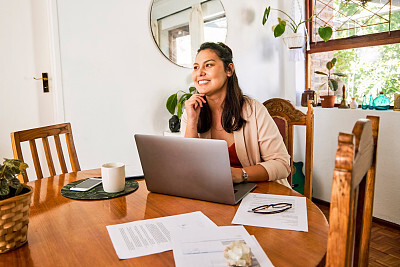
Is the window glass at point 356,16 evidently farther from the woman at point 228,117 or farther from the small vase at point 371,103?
the woman at point 228,117

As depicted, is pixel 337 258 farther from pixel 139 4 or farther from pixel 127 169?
pixel 139 4

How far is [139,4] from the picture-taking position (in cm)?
271

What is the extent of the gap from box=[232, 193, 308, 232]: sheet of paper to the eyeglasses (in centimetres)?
1

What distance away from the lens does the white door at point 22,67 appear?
2.57m

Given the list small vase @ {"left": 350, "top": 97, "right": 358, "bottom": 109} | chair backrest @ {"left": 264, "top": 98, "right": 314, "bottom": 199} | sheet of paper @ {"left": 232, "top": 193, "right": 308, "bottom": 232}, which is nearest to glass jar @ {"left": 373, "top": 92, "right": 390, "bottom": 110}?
small vase @ {"left": 350, "top": 97, "right": 358, "bottom": 109}

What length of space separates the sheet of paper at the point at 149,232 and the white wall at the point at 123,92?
5.73 ft

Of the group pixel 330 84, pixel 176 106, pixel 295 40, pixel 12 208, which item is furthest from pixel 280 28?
pixel 12 208

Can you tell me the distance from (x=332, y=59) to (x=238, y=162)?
5.72 ft

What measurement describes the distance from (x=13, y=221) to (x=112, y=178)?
431 mm

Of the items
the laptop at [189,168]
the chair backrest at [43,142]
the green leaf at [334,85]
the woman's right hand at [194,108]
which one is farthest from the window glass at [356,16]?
the chair backrest at [43,142]

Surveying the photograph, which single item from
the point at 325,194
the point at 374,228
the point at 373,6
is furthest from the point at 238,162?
the point at 373,6

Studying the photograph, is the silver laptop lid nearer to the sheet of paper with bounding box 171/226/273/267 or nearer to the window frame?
the sheet of paper with bounding box 171/226/273/267

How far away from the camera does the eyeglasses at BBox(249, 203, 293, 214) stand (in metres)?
1.03

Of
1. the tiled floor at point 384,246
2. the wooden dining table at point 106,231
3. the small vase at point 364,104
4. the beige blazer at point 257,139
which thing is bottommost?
the tiled floor at point 384,246
